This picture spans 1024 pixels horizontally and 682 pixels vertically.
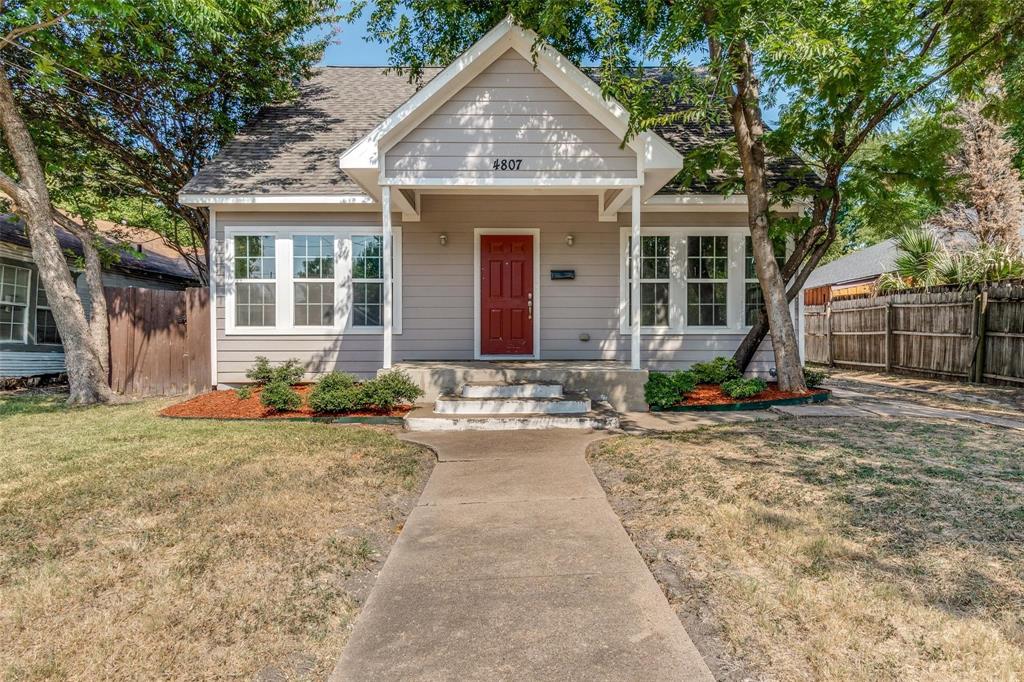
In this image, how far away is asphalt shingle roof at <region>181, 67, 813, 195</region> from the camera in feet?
31.0

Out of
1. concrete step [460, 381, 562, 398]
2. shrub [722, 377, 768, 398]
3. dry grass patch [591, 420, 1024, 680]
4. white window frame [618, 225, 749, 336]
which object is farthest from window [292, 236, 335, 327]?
shrub [722, 377, 768, 398]

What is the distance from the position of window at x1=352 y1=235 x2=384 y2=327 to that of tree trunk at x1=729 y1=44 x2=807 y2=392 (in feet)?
19.9

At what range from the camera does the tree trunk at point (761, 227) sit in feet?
26.5

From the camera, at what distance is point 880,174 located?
8.36m

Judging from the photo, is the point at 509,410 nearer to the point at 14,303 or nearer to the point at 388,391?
the point at 388,391

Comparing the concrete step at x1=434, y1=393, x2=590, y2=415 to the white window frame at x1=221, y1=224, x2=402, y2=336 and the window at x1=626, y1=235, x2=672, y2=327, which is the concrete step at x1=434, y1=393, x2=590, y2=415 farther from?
the window at x1=626, y1=235, x2=672, y2=327

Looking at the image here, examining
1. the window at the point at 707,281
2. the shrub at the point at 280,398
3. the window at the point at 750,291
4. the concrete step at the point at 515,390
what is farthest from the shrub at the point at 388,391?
the window at the point at 750,291

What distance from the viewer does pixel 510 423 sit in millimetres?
6668

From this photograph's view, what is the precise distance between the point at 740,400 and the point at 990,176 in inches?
635

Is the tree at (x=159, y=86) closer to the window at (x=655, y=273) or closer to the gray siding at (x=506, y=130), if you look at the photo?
the gray siding at (x=506, y=130)

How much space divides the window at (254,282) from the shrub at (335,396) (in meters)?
3.04

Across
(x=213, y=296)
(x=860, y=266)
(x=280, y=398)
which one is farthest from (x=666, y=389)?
(x=860, y=266)

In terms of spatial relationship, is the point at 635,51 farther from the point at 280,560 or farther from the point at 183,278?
the point at 183,278

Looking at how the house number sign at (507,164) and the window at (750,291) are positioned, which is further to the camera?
the window at (750,291)
